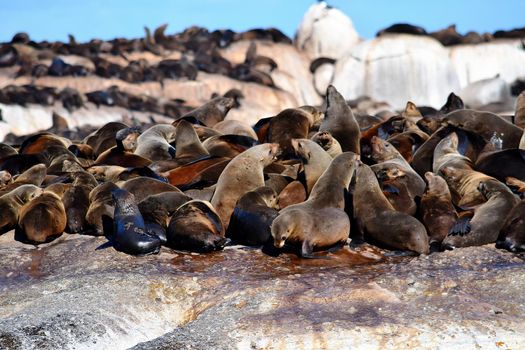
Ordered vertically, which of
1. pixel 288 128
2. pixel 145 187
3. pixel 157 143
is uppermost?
pixel 288 128

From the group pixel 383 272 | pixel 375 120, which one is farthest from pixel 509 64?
pixel 383 272

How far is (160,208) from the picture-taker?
770cm

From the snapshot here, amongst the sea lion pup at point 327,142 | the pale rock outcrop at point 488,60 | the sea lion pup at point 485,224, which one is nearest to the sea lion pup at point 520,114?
the sea lion pup at point 327,142

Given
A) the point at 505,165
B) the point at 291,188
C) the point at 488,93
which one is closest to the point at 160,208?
the point at 291,188

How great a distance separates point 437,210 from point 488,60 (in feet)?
96.1

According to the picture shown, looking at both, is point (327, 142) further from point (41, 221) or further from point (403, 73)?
point (403, 73)

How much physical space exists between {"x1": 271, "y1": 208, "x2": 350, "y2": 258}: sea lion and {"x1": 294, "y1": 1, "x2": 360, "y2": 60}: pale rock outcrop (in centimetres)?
3207

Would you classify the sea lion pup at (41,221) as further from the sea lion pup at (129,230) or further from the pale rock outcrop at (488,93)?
the pale rock outcrop at (488,93)

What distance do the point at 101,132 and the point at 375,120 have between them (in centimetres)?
352

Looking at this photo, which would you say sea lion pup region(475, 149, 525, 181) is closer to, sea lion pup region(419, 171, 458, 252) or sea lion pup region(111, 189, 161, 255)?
sea lion pup region(419, 171, 458, 252)

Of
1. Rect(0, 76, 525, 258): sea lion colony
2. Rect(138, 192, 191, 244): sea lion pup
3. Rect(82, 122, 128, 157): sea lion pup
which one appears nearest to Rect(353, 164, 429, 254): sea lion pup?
Rect(0, 76, 525, 258): sea lion colony

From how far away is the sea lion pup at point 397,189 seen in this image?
755 cm

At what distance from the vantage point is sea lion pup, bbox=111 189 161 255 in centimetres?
704

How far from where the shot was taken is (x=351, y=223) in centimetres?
738
